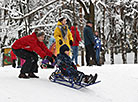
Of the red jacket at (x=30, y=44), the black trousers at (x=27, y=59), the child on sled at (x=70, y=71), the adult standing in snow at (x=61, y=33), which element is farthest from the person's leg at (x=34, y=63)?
the adult standing in snow at (x=61, y=33)

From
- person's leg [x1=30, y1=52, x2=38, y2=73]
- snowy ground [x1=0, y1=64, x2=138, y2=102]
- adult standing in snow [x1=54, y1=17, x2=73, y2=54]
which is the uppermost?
adult standing in snow [x1=54, y1=17, x2=73, y2=54]

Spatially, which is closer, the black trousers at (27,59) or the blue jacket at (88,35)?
the black trousers at (27,59)

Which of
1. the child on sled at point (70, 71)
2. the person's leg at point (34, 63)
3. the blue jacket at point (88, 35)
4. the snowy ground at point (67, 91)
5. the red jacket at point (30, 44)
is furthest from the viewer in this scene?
the blue jacket at point (88, 35)

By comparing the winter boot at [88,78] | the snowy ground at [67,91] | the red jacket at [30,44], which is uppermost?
the red jacket at [30,44]

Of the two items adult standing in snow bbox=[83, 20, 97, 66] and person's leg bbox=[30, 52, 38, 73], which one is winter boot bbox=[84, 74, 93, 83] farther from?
adult standing in snow bbox=[83, 20, 97, 66]

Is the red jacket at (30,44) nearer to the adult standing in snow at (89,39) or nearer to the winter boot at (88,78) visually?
the winter boot at (88,78)

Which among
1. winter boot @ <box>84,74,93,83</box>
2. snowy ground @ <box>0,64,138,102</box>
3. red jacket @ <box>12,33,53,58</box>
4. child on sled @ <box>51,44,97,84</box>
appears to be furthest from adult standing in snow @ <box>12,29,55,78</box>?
winter boot @ <box>84,74,93,83</box>

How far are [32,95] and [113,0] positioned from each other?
648 inches

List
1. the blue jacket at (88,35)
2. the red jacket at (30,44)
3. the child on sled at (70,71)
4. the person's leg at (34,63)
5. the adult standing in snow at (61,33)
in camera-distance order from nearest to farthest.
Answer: the child on sled at (70,71) < the red jacket at (30,44) < the person's leg at (34,63) < the adult standing in snow at (61,33) < the blue jacket at (88,35)

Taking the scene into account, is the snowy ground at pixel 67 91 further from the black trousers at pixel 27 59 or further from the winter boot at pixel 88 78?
the black trousers at pixel 27 59

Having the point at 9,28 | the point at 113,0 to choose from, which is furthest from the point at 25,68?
the point at 113,0

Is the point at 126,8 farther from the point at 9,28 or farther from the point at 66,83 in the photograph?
the point at 66,83

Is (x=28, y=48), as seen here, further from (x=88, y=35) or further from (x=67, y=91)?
(x=88, y=35)

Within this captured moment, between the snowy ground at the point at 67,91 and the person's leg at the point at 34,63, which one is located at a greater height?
the person's leg at the point at 34,63
